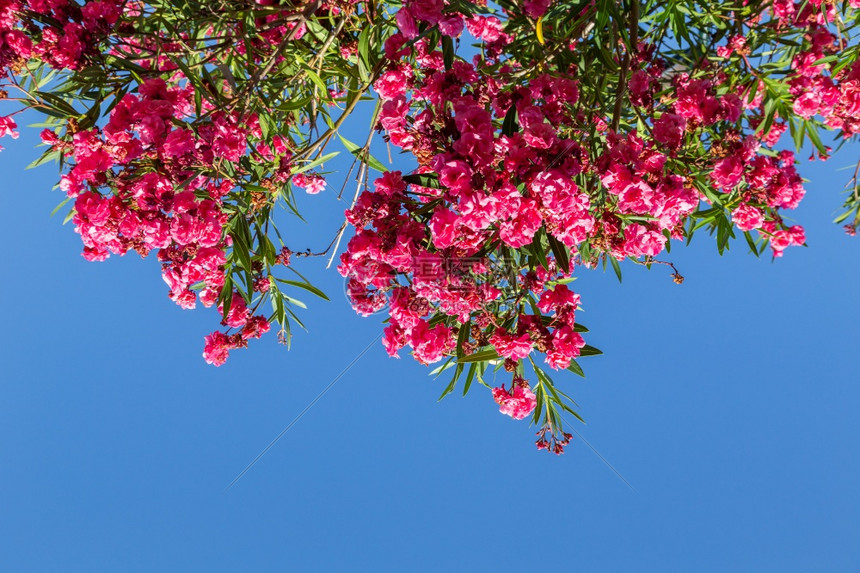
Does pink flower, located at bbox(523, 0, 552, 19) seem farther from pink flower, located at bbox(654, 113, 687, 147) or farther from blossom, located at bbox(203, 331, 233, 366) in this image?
blossom, located at bbox(203, 331, 233, 366)

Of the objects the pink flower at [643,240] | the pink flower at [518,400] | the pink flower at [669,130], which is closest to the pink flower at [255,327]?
the pink flower at [518,400]

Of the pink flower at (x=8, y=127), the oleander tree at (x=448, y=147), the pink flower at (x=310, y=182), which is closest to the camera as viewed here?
the oleander tree at (x=448, y=147)

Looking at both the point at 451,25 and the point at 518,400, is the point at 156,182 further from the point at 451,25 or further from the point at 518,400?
the point at 518,400

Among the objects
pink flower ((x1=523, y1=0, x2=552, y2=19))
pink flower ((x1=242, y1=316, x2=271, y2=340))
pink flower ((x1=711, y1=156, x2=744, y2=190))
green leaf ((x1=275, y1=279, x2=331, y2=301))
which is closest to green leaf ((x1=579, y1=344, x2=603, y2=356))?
pink flower ((x1=711, y1=156, x2=744, y2=190))

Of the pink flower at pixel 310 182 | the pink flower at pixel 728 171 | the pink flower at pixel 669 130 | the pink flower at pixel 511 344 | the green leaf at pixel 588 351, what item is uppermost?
the pink flower at pixel 728 171

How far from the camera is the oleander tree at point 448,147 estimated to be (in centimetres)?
190

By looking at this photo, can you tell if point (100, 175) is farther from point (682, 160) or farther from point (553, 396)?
point (682, 160)

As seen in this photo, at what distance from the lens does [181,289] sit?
7.84 ft

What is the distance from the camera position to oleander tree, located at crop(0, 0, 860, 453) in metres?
1.90

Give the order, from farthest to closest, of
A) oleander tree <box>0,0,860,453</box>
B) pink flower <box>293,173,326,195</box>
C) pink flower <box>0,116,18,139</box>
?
pink flower <box>293,173,326,195</box>
pink flower <box>0,116,18,139</box>
oleander tree <box>0,0,860,453</box>

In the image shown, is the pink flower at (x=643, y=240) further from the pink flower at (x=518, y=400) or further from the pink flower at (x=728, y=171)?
the pink flower at (x=518, y=400)

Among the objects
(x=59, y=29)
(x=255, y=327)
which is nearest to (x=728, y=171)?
(x=255, y=327)

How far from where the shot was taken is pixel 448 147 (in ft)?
6.28

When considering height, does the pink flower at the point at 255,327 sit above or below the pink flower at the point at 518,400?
below
